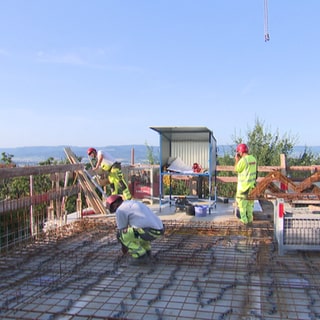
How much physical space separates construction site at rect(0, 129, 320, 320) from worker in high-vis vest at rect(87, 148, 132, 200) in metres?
0.94

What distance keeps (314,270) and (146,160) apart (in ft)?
42.3

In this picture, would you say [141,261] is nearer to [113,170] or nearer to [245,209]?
[245,209]

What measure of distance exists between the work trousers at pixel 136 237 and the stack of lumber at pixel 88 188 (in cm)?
327

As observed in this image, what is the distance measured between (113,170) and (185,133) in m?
2.17

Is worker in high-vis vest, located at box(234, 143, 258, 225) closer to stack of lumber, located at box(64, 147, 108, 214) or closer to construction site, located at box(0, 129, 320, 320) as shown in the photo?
→ construction site, located at box(0, 129, 320, 320)

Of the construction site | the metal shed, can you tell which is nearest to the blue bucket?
the construction site

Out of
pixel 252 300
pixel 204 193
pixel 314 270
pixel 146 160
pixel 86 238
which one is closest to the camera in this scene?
pixel 252 300

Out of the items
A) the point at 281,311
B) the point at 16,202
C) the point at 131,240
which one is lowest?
the point at 281,311

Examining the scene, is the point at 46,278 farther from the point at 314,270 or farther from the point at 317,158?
the point at 317,158

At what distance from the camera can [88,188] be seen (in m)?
8.73

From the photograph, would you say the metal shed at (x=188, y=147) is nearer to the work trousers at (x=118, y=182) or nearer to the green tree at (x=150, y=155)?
the work trousers at (x=118, y=182)

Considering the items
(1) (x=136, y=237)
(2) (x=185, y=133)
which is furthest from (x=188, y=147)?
(1) (x=136, y=237)

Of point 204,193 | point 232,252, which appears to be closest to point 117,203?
point 232,252

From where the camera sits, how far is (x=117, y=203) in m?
5.67
